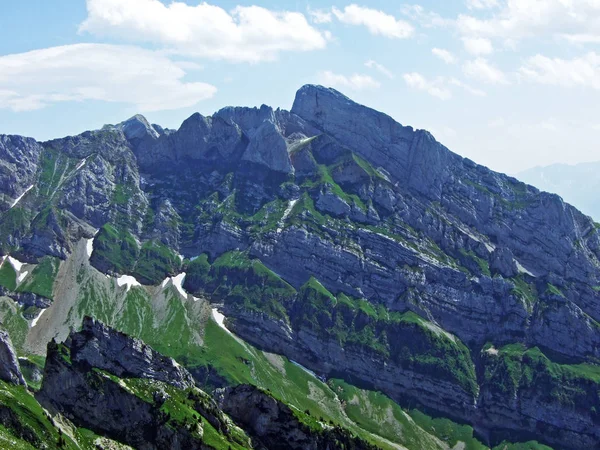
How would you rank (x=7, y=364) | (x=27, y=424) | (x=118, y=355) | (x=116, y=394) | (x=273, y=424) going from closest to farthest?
(x=27, y=424), (x=7, y=364), (x=116, y=394), (x=118, y=355), (x=273, y=424)

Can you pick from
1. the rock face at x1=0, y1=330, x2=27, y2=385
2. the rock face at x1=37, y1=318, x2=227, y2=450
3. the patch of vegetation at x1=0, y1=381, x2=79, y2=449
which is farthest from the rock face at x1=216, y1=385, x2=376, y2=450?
the rock face at x1=0, y1=330, x2=27, y2=385

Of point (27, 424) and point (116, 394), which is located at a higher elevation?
point (116, 394)

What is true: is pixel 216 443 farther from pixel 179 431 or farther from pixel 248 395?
pixel 248 395

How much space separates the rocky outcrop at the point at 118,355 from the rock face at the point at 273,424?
16.3 meters

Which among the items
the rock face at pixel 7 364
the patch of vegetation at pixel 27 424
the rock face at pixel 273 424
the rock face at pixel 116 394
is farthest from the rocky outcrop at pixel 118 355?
the patch of vegetation at pixel 27 424

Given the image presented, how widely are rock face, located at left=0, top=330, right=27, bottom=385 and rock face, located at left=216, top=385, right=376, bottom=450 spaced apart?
190ft

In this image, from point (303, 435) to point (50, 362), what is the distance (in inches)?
2869

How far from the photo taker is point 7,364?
15938 centimetres

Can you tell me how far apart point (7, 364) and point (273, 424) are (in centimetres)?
7365

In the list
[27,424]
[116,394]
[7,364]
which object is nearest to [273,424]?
[116,394]

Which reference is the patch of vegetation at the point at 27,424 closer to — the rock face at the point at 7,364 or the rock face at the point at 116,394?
the rock face at the point at 7,364

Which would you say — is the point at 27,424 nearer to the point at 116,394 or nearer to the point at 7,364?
the point at 7,364

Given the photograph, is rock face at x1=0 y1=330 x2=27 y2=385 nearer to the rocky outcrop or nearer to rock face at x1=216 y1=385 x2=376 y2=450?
the rocky outcrop

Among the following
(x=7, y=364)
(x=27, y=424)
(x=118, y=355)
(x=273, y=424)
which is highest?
(x=118, y=355)
